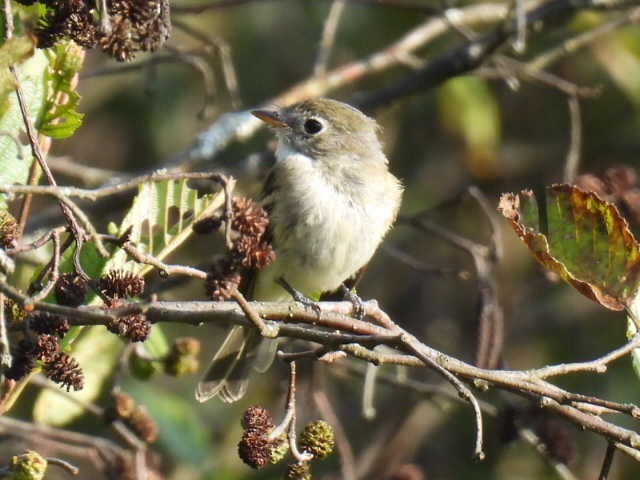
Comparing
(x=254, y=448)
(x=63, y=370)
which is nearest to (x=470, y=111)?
(x=254, y=448)

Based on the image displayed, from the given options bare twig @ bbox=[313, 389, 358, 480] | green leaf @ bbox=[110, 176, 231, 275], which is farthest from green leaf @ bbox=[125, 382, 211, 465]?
green leaf @ bbox=[110, 176, 231, 275]

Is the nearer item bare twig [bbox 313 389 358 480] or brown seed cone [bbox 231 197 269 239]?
brown seed cone [bbox 231 197 269 239]

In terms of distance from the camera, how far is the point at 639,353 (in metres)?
2.86

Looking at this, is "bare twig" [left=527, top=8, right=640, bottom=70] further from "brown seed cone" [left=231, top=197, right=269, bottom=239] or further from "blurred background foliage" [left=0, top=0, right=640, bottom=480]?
"brown seed cone" [left=231, top=197, right=269, bottom=239]

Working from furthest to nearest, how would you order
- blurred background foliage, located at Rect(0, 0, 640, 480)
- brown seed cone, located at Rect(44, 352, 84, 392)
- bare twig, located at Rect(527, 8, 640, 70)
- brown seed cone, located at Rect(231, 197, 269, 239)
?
blurred background foliage, located at Rect(0, 0, 640, 480) < bare twig, located at Rect(527, 8, 640, 70) < brown seed cone, located at Rect(231, 197, 269, 239) < brown seed cone, located at Rect(44, 352, 84, 392)

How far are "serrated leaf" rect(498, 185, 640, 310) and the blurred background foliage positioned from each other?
109 inches

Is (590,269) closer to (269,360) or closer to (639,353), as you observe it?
(639,353)

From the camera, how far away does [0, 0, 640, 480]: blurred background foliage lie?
579 cm

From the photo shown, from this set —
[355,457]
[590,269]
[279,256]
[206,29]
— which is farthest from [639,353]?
[206,29]

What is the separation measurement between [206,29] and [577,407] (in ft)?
14.0

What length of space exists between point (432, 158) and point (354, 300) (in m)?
3.24

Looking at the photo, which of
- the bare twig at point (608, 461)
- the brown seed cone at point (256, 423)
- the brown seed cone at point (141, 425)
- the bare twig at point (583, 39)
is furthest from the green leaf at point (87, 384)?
the bare twig at point (583, 39)

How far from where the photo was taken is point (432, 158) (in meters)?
6.88

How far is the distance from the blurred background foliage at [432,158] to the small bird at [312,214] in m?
0.94
